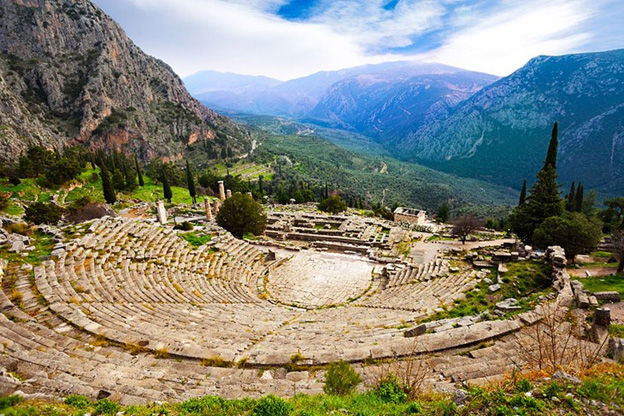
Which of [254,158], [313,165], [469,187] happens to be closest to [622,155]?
[469,187]

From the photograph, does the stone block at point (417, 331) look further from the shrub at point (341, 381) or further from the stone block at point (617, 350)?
the stone block at point (617, 350)

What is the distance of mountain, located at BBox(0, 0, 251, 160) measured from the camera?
8757cm

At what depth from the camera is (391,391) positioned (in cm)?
627

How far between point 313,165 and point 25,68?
101046 mm

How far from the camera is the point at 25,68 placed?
299 feet

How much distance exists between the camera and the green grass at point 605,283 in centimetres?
1514

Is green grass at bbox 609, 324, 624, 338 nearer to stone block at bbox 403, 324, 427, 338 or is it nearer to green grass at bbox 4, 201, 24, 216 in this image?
stone block at bbox 403, 324, 427, 338

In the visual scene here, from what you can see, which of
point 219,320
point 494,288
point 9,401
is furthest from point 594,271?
point 9,401

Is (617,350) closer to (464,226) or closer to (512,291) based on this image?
(512,291)

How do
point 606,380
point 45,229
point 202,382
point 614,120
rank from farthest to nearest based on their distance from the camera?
point 614,120, point 45,229, point 202,382, point 606,380

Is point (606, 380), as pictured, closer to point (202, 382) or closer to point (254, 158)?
point (202, 382)

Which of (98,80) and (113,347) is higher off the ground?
(98,80)

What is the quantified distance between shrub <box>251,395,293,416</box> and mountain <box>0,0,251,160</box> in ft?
321

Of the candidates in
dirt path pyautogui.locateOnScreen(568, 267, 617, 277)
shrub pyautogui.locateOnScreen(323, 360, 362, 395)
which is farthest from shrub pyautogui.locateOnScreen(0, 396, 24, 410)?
dirt path pyautogui.locateOnScreen(568, 267, 617, 277)
